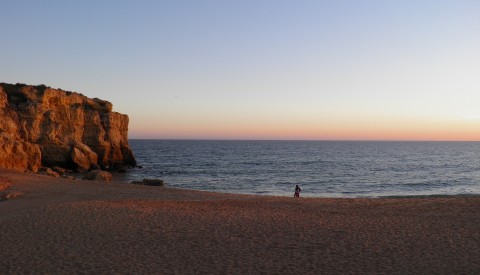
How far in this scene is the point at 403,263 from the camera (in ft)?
36.1

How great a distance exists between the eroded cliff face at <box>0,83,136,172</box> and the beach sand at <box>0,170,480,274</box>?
2306 centimetres

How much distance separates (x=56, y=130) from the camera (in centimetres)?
5044

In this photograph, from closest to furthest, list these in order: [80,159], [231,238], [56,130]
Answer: [231,238] → [80,159] → [56,130]

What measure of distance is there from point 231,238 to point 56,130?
43196 millimetres

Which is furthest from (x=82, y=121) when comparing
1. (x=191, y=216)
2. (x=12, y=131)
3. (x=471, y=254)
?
(x=471, y=254)

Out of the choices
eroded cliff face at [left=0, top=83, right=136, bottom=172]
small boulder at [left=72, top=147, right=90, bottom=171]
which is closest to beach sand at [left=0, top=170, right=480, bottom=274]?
eroded cliff face at [left=0, top=83, right=136, bottom=172]

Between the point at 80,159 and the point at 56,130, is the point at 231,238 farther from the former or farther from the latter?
the point at 56,130

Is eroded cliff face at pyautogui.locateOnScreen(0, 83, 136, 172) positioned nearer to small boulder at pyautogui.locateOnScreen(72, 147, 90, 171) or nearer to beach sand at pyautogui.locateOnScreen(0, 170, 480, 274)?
small boulder at pyautogui.locateOnScreen(72, 147, 90, 171)

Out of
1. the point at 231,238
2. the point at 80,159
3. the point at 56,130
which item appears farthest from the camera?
the point at 56,130

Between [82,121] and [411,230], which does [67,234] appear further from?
[82,121]

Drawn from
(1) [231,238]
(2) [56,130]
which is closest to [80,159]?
(2) [56,130]

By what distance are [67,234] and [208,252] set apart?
5113 mm

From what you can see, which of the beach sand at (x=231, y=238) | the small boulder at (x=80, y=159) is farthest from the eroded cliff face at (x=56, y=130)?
the beach sand at (x=231, y=238)

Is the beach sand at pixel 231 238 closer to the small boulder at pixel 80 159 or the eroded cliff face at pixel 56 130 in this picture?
the eroded cliff face at pixel 56 130
